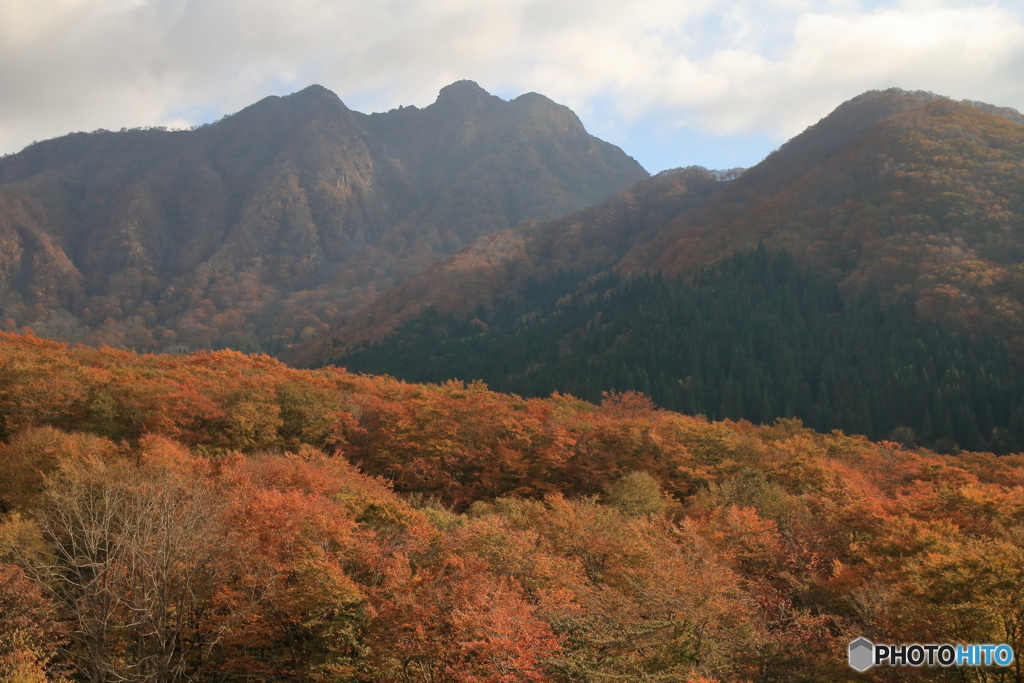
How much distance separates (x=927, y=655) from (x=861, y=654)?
2149mm

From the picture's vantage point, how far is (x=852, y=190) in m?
159

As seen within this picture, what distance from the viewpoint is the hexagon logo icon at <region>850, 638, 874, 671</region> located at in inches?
933

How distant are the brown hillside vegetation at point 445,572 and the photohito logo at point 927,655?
42cm

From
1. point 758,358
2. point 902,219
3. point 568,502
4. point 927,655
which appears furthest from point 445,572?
point 902,219

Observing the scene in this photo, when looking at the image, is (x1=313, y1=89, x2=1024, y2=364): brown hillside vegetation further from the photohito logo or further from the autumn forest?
the photohito logo

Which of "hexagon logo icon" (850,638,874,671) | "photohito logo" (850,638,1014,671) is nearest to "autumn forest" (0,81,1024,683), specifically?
"photohito logo" (850,638,1014,671)

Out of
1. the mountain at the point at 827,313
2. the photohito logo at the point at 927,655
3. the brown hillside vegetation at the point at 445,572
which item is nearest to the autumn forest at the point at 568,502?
the brown hillside vegetation at the point at 445,572

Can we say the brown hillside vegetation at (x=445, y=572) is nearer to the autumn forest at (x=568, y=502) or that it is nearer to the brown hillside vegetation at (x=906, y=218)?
the autumn forest at (x=568, y=502)

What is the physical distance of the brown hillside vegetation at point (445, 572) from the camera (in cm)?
2431

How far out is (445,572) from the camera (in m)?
29.3

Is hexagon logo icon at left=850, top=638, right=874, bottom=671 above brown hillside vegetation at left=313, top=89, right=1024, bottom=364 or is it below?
below

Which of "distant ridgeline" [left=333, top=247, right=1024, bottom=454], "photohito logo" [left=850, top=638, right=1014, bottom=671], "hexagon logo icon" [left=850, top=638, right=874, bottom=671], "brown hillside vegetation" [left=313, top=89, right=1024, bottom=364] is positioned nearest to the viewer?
"photohito logo" [left=850, top=638, right=1014, bottom=671]

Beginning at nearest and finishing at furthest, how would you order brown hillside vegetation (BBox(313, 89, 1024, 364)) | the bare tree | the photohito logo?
the photohito logo
the bare tree
brown hillside vegetation (BBox(313, 89, 1024, 364))

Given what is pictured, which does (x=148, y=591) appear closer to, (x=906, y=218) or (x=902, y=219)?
(x=906, y=218)
